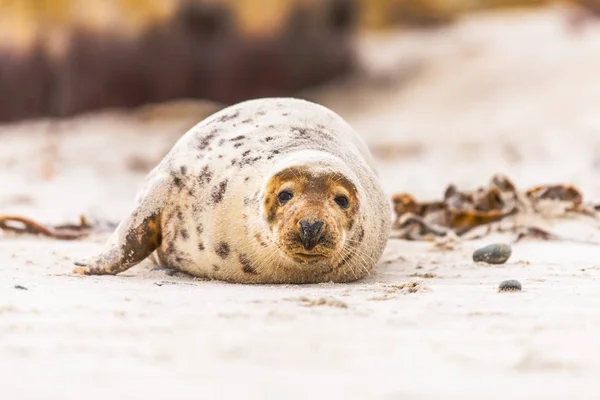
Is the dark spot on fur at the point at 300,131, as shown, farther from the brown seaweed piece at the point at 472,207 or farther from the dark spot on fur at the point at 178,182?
the brown seaweed piece at the point at 472,207

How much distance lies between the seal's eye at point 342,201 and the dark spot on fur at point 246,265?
0.43m

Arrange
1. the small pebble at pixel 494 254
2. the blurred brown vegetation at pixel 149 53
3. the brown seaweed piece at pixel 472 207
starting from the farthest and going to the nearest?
the blurred brown vegetation at pixel 149 53 < the brown seaweed piece at pixel 472 207 < the small pebble at pixel 494 254

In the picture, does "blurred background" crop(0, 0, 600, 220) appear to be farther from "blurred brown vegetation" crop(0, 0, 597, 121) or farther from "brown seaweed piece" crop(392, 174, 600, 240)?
"brown seaweed piece" crop(392, 174, 600, 240)

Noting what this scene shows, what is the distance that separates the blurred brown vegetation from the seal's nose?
1015 centimetres

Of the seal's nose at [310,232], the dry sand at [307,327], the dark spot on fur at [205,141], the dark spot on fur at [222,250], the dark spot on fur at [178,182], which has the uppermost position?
the dark spot on fur at [205,141]

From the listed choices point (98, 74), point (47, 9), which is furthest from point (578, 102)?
point (47, 9)

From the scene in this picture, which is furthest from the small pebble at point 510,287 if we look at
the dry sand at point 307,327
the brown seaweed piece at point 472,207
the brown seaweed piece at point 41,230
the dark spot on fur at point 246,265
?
the brown seaweed piece at point 41,230

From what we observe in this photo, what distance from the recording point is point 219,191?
4.07 metres

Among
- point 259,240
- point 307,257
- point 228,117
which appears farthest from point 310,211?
point 228,117

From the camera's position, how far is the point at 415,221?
550cm

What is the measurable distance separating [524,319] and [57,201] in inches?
197

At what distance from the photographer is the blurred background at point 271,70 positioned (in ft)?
39.1

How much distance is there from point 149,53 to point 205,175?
9706 mm

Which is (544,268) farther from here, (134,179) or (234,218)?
(134,179)
